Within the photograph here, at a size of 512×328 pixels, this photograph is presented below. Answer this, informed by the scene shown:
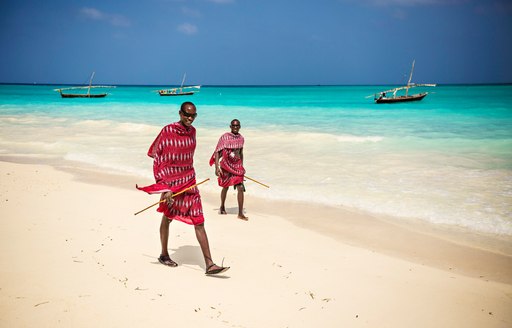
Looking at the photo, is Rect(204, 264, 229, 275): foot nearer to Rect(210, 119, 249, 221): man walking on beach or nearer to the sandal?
the sandal

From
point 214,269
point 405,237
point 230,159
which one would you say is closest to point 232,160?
point 230,159

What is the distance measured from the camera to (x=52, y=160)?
1084 cm

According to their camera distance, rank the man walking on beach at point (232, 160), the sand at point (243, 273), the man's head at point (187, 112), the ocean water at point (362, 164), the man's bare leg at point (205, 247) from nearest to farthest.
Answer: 1. the sand at point (243, 273)
2. the man's head at point (187, 112)
3. the man's bare leg at point (205, 247)
4. the man walking on beach at point (232, 160)
5. the ocean water at point (362, 164)

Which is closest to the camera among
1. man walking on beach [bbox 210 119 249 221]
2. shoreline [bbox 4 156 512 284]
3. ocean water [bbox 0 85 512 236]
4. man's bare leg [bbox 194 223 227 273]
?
man's bare leg [bbox 194 223 227 273]

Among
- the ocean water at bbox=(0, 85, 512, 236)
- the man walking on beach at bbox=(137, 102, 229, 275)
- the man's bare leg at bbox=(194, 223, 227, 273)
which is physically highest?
the man walking on beach at bbox=(137, 102, 229, 275)

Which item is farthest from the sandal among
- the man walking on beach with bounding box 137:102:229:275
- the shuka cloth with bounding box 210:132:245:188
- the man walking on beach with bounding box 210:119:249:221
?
the shuka cloth with bounding box 210:132:245:188

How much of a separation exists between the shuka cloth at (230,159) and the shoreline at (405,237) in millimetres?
624

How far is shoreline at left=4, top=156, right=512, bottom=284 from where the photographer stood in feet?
14.5

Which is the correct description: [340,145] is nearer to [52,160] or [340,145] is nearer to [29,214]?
[52,160]

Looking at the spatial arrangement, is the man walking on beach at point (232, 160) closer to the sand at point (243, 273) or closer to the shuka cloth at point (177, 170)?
the sand at point (243, 273)

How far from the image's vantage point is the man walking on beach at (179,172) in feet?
11.9

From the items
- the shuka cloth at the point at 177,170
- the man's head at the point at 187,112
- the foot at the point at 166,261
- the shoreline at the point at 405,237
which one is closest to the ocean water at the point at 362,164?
the shoreline at the point at 405,237

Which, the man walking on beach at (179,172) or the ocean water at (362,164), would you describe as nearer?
the man walking on beach at (179,172)

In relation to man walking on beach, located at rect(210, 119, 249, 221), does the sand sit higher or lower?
lower
